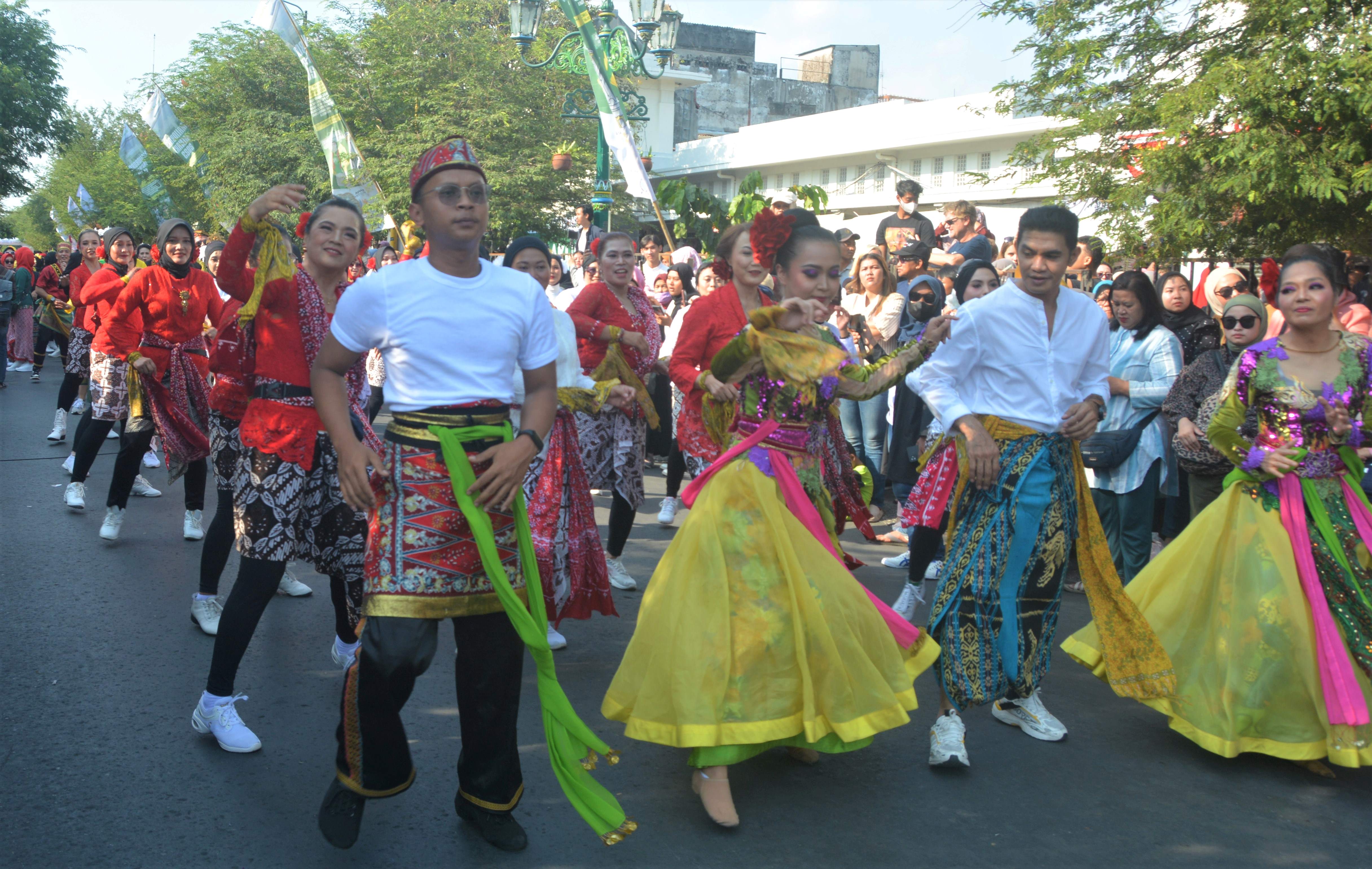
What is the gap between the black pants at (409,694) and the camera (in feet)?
10.3

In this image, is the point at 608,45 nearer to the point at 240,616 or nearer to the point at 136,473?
the point at 136,473

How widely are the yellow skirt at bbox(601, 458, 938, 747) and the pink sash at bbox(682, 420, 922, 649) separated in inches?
4.0

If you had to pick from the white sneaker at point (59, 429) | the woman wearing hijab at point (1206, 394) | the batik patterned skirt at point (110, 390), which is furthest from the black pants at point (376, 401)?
the woman wearing hijab at point (1206, 394)

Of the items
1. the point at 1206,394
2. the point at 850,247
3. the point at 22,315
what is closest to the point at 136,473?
the point at 1206,394

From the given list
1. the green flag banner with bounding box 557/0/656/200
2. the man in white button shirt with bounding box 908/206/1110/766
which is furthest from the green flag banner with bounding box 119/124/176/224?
the man in white button shirt with bounding box 908/206/1110/766

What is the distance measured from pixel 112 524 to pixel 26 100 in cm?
3807

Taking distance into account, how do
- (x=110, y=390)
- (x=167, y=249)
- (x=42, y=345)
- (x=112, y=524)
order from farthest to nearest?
1. (x=42, y=345)
2. (x=110, y=390)
3. (x=112, y=524)
4. (x=167, y=249)

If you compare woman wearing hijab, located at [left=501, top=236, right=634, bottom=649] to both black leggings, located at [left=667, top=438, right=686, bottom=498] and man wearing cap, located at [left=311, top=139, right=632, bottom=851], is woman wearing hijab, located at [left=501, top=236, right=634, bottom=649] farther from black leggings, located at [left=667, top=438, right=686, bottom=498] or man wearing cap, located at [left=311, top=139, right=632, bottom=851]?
black leggings, located at [left=667, top=438, right=686, bottom=498]

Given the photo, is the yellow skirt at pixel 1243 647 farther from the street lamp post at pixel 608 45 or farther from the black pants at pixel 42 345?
the black pants at pixel 42 345

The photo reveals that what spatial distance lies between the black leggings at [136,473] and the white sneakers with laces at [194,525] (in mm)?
42

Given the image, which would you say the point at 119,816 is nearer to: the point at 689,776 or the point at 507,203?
the point at 689,776

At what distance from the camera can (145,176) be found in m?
12.0

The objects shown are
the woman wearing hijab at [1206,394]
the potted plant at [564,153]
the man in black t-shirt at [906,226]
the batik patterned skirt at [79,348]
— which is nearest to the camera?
the woman wearing hijab at [1206,394]

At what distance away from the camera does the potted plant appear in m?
19.6
